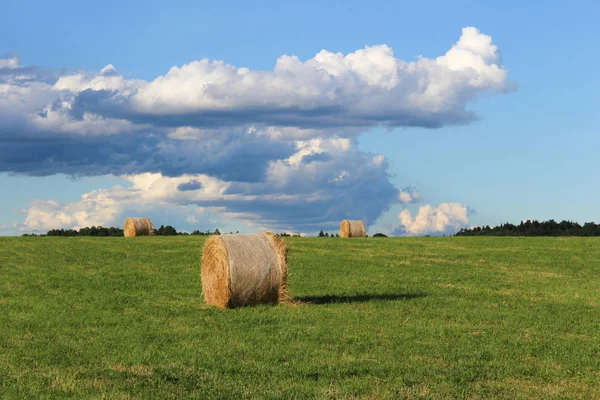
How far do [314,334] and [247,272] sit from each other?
503 cm

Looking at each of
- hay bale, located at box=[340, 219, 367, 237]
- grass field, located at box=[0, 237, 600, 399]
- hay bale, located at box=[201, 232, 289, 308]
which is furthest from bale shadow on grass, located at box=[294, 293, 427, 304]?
hay bale, located at box=[340, 219, 367, 237]

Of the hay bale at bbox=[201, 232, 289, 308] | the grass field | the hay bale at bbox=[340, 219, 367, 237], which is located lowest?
Answer: the grass field

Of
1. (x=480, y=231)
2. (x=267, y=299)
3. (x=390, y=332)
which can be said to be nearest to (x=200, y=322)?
(x=267, y=299)

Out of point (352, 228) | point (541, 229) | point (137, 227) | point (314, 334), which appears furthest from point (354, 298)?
point (541, 229)

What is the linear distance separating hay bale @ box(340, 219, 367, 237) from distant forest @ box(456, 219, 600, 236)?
1135 centimetres

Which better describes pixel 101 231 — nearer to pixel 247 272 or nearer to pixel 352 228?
pixel 352 228

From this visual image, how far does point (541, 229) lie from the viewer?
6341 cm

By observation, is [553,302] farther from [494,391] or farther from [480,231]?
[480,231]

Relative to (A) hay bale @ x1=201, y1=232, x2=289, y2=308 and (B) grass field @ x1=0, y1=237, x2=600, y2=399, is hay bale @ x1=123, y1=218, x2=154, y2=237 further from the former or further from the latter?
(A) hay bale @ x1=201, y1=232, x2=289, y2=308

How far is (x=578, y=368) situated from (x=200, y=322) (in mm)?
8772

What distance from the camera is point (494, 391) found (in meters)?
12.3

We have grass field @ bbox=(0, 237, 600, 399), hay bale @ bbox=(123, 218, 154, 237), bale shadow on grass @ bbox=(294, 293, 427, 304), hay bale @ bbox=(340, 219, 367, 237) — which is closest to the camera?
grass field @ bbox=(0, 237, 600, 399)

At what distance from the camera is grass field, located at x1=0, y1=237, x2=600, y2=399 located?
12453 mm

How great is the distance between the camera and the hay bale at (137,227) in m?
56.8
